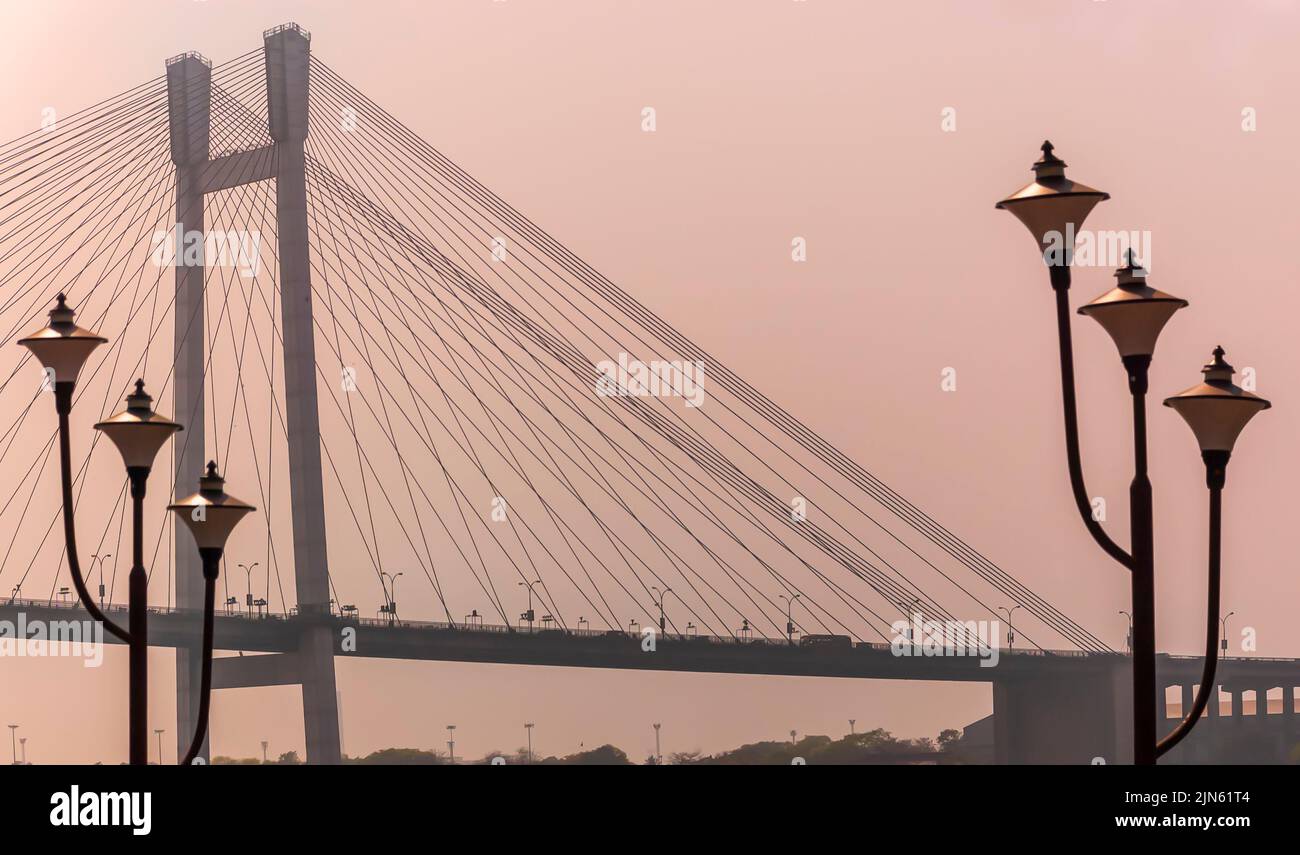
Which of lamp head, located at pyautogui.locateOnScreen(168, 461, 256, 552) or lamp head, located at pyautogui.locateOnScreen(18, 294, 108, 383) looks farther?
lamp head, located at pyautogui.locateOnScreen(168, 461, 256, 552)

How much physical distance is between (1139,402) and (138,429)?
7179 millimetres

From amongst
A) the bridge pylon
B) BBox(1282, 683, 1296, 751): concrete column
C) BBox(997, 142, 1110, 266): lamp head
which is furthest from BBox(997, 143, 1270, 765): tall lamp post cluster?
BBox(1282, 683, 1296, 751): concrete column

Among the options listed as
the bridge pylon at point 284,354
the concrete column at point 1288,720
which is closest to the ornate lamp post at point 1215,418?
the bridge pylon at point 284,354

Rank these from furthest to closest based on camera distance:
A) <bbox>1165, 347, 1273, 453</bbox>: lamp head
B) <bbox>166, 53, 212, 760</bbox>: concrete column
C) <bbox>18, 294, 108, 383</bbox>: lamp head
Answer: <bbox>166, 53, 212, 760</bbox>: concrete column → <bbox>18, 294, 108, 383</bbox>: lamp head → <bbox>1165, 347, 1273, 453</bbox>: lamp head

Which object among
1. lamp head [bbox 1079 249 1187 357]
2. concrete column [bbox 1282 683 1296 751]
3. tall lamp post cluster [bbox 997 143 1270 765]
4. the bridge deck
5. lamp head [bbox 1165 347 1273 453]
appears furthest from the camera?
concrete column [bbox 1282 683 1296 751]

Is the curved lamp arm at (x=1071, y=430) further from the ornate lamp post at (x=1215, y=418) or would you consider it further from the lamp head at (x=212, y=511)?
the lamp head at (x=212, y=511)

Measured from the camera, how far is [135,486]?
14.4 m

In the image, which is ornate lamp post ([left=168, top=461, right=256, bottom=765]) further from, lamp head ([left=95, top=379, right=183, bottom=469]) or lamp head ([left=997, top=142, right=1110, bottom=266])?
lamp head ([left=997, top=142, right=1110, bottom=266])

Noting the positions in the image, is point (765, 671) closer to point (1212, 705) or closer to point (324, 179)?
point (324, 179)

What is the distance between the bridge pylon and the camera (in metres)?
40.8

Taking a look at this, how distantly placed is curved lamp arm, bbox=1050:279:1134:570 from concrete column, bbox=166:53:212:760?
32.7 meters

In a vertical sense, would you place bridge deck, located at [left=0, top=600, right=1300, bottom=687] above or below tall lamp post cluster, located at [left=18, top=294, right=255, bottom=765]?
below

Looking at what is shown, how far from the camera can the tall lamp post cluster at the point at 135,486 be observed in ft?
45.1
